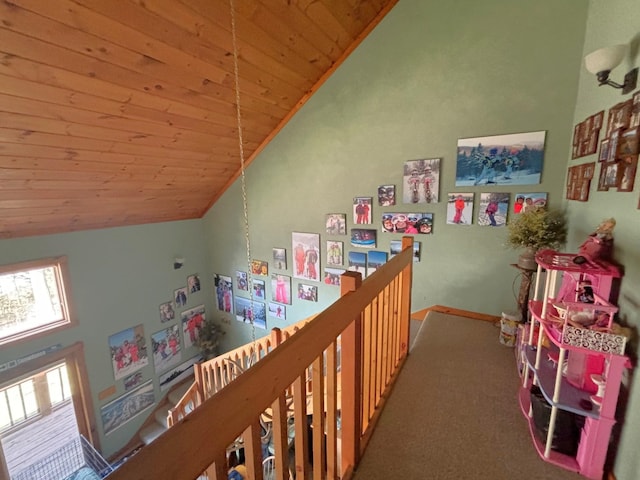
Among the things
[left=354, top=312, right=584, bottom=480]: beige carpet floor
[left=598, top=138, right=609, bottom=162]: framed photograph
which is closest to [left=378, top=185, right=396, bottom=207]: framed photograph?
[left=354, top=312, right=584, bottom=480]: beige carpet floor

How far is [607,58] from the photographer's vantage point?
1406mm

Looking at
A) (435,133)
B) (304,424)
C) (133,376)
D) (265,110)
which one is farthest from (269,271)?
(304,424)

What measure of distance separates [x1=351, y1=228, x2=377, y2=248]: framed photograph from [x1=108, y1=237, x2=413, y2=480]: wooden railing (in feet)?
3.85

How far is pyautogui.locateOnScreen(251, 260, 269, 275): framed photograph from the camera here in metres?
4.23

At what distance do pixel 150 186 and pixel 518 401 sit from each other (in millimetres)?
3869

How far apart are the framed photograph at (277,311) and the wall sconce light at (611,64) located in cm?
373

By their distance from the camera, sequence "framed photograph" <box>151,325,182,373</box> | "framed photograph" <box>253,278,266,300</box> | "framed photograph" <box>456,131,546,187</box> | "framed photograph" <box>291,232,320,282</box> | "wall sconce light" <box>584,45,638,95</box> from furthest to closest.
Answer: "framed photograph" <box>151,325,182,373</box> < "framed photograph" <box>253,278,266,300</box> < "framed photograph" <box>291,232,320,282</box> < "framed photograph" <box>456,131,546,187</box> < "wall sconce light" <box>584,45,638,95</box>

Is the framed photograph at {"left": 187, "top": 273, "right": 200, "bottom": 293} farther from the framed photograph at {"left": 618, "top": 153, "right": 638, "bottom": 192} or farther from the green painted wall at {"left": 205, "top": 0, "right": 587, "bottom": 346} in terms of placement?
the framed photograph at {"left": 618, "top": 153, "right": 638, "bottom": 192}

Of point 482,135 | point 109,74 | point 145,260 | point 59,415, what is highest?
point 109,74

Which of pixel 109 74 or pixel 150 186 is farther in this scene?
pixel 150 186

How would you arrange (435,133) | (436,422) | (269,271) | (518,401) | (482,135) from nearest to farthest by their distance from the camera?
A: 1. (436,422)
2. (518,401)
3. (482,135)
4. (435,133)
5. (269,271)

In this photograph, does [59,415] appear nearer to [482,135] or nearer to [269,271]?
[269,271]

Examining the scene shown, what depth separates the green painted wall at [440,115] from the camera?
91.1 inches

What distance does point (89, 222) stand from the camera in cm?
353
